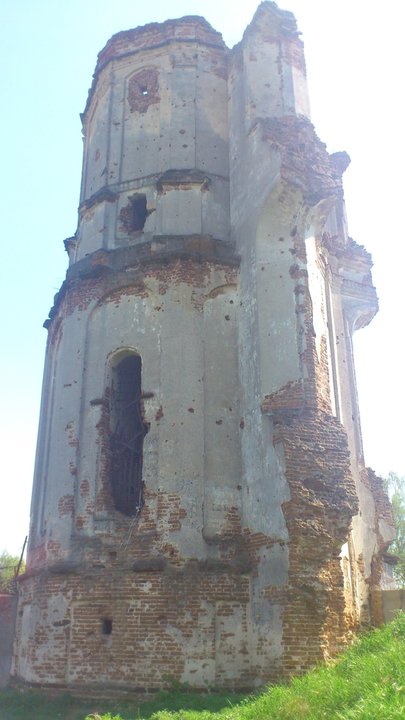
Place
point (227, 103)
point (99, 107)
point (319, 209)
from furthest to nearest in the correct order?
point (99, 107) < point (227, 103) < point (319, 209)

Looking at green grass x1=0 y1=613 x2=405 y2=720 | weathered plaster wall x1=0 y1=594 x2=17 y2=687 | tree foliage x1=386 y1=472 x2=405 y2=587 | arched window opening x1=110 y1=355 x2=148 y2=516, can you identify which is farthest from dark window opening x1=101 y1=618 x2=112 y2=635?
tree foliage x1=386 y1=472 x2=405 y2=587

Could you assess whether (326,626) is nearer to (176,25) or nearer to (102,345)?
(102,345)

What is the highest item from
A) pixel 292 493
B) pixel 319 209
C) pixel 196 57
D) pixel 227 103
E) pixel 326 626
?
pixel 196 57

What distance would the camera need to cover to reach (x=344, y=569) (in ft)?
33.8

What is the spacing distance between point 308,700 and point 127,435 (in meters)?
6.10

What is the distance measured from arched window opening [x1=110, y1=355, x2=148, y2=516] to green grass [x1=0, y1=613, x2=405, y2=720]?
2.89 meters

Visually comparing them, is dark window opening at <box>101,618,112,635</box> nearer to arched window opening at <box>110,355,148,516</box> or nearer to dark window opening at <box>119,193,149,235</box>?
arched window opening at <box>110,355,148,516</box>

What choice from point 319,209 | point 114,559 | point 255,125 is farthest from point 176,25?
point 114,559

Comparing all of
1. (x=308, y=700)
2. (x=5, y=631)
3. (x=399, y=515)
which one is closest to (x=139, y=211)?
(x=5, y=631)

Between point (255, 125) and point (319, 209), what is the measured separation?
2.29 m

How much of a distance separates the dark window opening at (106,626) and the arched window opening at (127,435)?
1.65 meters

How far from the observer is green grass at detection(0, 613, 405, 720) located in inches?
224

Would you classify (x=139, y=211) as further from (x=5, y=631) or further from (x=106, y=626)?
(x=5, y=631)

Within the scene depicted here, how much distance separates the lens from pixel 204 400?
1133cm
